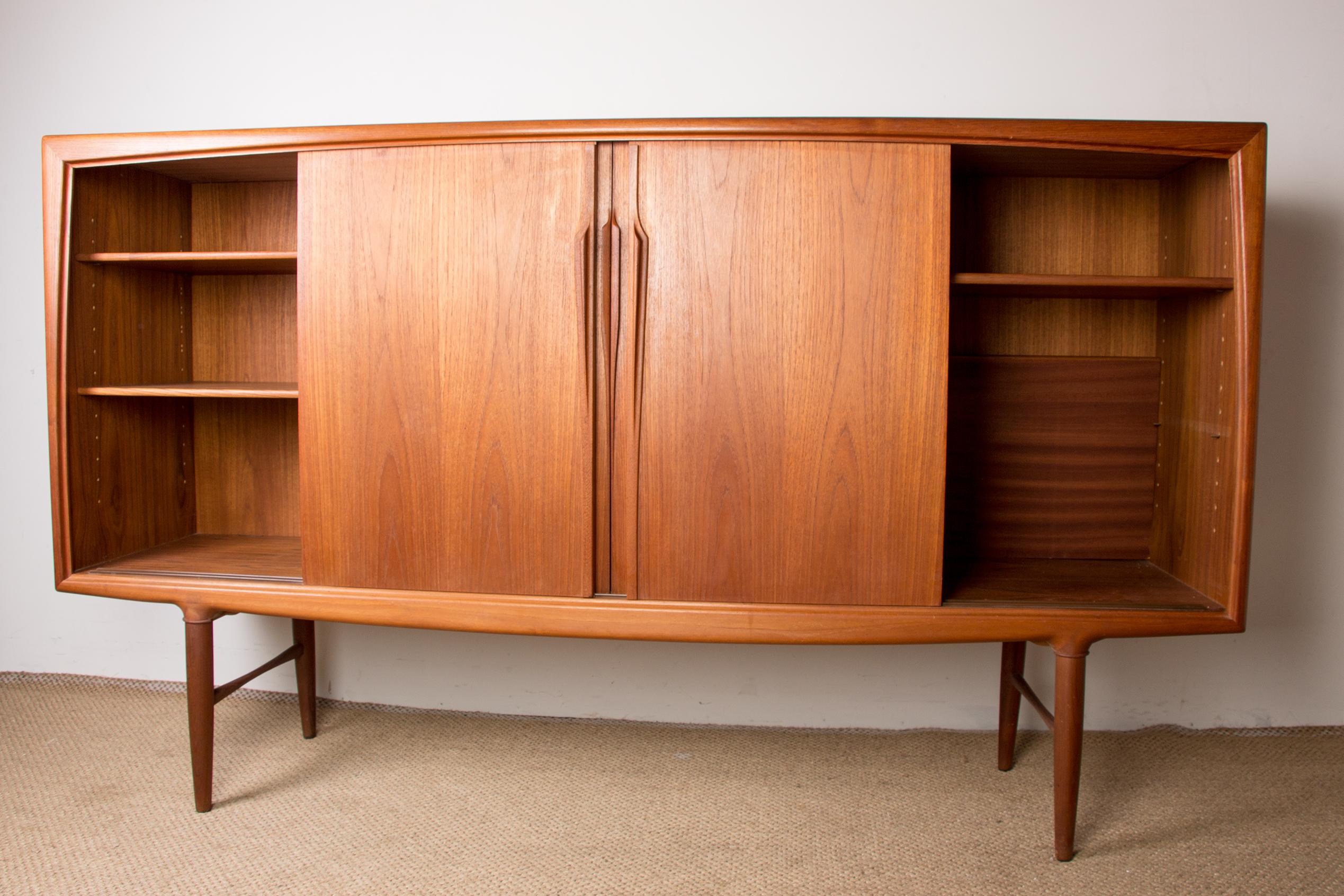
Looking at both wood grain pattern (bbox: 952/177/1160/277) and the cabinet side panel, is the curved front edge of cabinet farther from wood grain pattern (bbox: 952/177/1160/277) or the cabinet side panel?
wood grain pattern (bbox: 952/177/1160/277)

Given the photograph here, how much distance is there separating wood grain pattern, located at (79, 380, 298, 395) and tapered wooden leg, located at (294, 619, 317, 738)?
0.69m

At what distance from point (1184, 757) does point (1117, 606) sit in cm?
86

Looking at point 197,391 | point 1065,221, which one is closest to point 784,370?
point 1065,221

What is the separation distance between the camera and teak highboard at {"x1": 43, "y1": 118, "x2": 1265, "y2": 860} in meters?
1.66

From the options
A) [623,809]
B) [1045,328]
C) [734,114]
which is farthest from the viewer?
[734,114]

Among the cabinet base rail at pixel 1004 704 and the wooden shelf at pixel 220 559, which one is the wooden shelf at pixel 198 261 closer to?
the wooden shelf at pixel 220 559

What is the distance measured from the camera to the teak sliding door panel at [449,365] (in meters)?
1.71

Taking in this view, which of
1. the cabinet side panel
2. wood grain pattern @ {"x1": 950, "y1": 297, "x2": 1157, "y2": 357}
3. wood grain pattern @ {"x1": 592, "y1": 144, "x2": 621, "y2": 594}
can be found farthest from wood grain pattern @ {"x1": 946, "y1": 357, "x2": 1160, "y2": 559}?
the cabinet side panel

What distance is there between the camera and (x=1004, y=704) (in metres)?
2.16

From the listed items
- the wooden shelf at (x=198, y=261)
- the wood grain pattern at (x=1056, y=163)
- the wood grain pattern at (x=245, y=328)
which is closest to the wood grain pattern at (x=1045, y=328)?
the wood grain pattern at (x=1056, y=163)

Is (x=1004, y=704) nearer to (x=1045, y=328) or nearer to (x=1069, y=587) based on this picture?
(x=1069, y=587)

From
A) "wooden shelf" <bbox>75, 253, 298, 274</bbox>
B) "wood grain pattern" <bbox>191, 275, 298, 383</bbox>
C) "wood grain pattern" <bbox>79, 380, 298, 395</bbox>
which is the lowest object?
"wood grain pattern" <bbox>79, 380, 298, 395</bbox>

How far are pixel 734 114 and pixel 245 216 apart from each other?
1.34m

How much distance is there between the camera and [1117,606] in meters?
1.72
